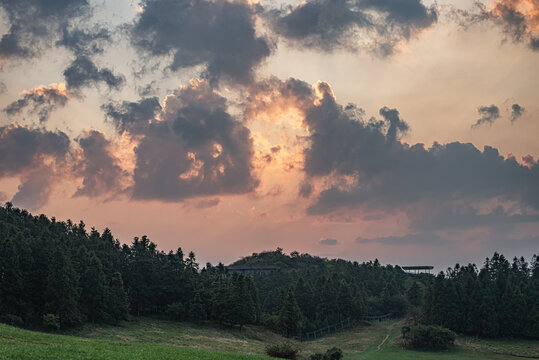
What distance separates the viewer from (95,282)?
83.4 metres

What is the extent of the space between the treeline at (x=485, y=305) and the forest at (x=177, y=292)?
214 mm

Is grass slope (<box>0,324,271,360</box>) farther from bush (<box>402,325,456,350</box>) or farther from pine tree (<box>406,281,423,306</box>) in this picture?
pine tree (<box>406,281,423,306</box>)

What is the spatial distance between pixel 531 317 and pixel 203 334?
223 ft

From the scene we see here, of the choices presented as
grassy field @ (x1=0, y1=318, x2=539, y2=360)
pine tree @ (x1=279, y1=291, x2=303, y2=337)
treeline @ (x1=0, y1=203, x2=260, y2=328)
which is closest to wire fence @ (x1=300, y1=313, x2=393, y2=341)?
grassy field @ (x1=0, y1=318, x2=539, y2=360)

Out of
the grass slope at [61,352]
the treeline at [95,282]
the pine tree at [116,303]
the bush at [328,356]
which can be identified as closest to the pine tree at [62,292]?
the treeline at [95,282]

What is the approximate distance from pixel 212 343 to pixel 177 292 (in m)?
37.4

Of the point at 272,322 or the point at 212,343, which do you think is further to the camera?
the point at 272,322

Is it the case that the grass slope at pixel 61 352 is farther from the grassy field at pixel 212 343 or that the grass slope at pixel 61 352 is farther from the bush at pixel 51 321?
the bush at pixel 51 321

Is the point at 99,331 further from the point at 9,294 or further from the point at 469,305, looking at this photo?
the point at 469,305

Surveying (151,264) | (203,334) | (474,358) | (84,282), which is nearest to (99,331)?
(84,282)

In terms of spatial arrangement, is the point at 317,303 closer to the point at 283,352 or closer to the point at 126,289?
the point at 126,289

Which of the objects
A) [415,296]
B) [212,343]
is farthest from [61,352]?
[415,296]

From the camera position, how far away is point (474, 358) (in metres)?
72.8

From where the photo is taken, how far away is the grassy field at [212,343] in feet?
120
